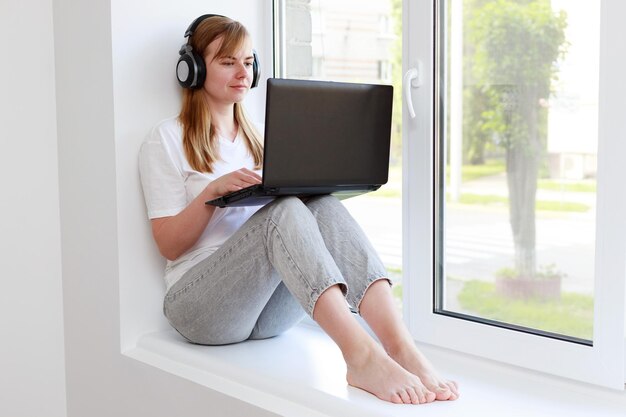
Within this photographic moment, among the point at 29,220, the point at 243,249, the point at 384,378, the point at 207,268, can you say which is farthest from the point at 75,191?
the point at 384,378

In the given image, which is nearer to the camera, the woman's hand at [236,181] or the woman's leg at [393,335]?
the woman's leg at [393,335]

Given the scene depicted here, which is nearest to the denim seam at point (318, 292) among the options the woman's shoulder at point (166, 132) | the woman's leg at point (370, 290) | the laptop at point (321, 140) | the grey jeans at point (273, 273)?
the grey jeans at point (273, 273)

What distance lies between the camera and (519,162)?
1.60 metres

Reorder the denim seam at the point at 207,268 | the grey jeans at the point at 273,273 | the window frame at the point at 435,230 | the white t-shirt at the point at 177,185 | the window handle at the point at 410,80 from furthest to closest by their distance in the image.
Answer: the white t-shirt at the point at 177,185 → the window handle at the point at 410,80 → the denim seam at the point at 207,268 → the grey jeans at the point at 273,273 → the window frame at the point at 435,230

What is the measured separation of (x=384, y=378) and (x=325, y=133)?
49cm

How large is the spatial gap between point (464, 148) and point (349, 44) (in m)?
0.48

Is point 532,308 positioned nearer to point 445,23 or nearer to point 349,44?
point 445,23

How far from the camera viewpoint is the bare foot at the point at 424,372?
1434 mm

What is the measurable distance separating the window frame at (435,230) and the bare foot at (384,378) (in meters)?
0.29

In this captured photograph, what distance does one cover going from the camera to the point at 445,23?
1.73 meters

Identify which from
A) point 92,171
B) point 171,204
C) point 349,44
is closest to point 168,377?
point 171,204

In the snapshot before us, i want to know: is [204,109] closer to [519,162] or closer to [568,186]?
[519,162]

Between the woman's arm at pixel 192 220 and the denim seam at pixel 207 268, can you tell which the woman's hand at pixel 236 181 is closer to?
the woman's arm at pixel 192 220

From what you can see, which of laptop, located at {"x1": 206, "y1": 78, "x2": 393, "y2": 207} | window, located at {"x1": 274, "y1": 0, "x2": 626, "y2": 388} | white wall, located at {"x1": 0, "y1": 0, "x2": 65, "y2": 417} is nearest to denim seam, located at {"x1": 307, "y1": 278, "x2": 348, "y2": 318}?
laptop, located at {"x1": 206, "y1": 78, "x2": 393, "y2": 207}
